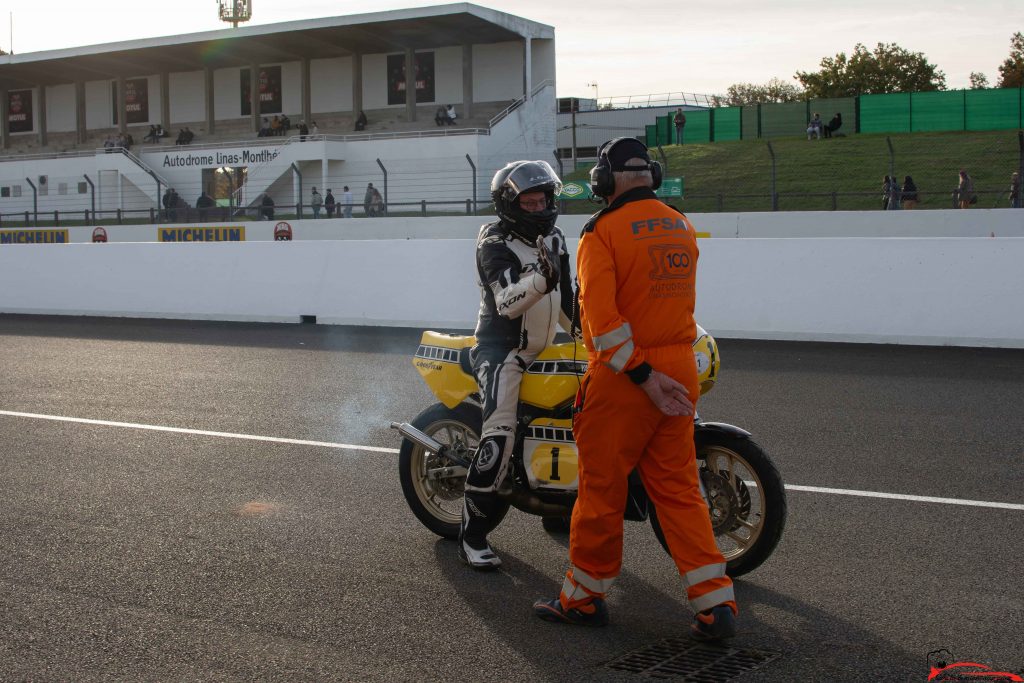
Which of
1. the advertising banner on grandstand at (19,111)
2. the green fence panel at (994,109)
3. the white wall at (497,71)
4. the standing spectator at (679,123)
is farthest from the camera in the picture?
the advertising banner on grandstand at (19,111)

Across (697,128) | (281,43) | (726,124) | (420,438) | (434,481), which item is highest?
(281,43)

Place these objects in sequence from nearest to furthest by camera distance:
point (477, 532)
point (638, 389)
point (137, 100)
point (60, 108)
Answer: point (638, 389), point (477, 532), point (137, 100), point (60, 108)

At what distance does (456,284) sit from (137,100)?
47618 millimetres

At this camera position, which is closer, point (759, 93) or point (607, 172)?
point (607, 172)

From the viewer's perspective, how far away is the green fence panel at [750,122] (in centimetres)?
4747

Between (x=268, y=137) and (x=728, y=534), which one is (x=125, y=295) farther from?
(x=268, y=137)

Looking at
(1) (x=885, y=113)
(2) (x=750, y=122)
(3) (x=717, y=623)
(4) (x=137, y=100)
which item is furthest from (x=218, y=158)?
(3) (x=717, y=623)

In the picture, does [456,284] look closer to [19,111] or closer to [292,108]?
[292,108]

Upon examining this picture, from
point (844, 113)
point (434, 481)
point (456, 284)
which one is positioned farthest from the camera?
point (844, 113)

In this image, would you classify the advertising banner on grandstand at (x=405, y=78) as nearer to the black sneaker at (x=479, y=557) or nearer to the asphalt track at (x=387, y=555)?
the asphalt track at (x=387, y=555)

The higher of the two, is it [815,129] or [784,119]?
[784,119]

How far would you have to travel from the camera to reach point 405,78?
51.4m

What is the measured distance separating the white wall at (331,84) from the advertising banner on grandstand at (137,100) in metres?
→ 10.0

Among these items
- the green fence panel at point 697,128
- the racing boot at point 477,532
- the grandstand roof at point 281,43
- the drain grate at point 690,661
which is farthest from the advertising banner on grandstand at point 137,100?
the drain grate at point 690,661
